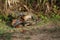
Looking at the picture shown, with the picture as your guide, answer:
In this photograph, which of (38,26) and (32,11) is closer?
(38,26)

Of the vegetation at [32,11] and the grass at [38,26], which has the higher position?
the vegetation at [32,11]

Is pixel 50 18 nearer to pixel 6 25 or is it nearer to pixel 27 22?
pixel 27 22

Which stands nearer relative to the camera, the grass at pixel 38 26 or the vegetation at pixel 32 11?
the grass at pixel 38 26

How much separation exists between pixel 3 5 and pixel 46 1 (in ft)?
5.03


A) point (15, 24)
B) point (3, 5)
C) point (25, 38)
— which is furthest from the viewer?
point (3, 5)

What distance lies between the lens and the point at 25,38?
576 cm

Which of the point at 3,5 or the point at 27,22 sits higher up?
the point at 3,5

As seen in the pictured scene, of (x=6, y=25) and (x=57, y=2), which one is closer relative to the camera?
(x=6, y=25)

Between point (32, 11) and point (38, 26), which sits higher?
point (32, 11)

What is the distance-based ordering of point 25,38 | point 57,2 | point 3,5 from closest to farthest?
point 25,38, point 3,5, point 57,2

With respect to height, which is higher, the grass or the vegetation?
the vegetation

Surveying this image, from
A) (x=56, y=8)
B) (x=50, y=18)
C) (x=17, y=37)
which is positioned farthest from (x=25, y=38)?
(x=56, y=8)

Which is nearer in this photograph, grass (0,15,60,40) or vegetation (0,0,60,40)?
grass (0,15,60,40)

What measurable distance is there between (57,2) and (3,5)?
2.07 metres
